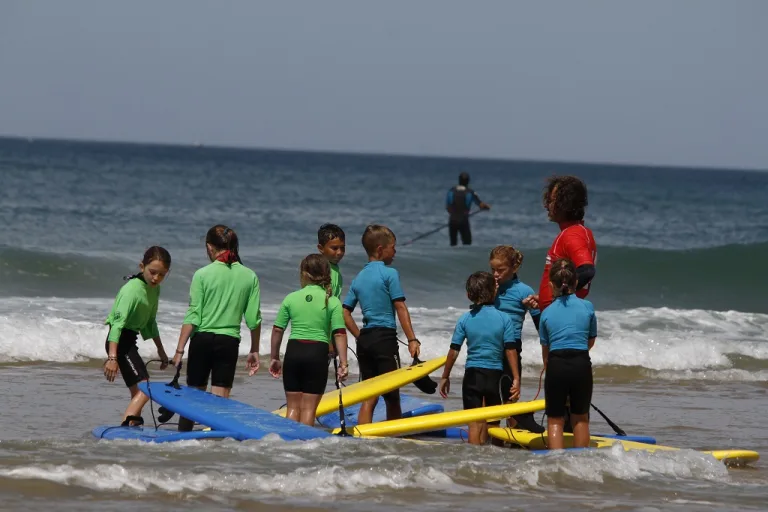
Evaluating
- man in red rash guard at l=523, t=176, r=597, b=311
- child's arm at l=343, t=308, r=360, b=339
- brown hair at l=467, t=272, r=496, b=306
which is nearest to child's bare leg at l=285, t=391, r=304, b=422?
child's arm at l=343, t=308, r=360, b=339

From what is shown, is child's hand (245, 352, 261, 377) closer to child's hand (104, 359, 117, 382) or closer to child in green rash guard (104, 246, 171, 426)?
child in green rash guard (104, 246, 171, 426)

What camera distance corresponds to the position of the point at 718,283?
21.6 metres

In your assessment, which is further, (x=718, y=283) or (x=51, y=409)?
(x=718, y=283)

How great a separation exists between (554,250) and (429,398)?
3.38m

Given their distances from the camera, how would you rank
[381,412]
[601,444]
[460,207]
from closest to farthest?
[601,444]
[381,412]
[460,207]

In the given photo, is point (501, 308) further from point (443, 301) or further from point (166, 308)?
point (443, 301)

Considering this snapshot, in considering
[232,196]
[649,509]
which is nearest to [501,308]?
[649,509]

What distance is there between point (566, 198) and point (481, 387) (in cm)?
131

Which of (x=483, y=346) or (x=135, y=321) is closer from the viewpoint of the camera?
(x=483, y=346)

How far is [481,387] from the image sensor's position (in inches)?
273

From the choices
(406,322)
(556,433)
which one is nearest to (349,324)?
(406,322)

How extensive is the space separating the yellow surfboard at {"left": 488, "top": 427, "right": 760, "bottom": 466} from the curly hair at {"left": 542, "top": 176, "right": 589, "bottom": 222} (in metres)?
1.32

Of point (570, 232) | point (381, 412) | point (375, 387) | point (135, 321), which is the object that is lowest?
point (381, 412)

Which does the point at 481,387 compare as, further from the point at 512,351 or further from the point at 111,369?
the point at 111,369
